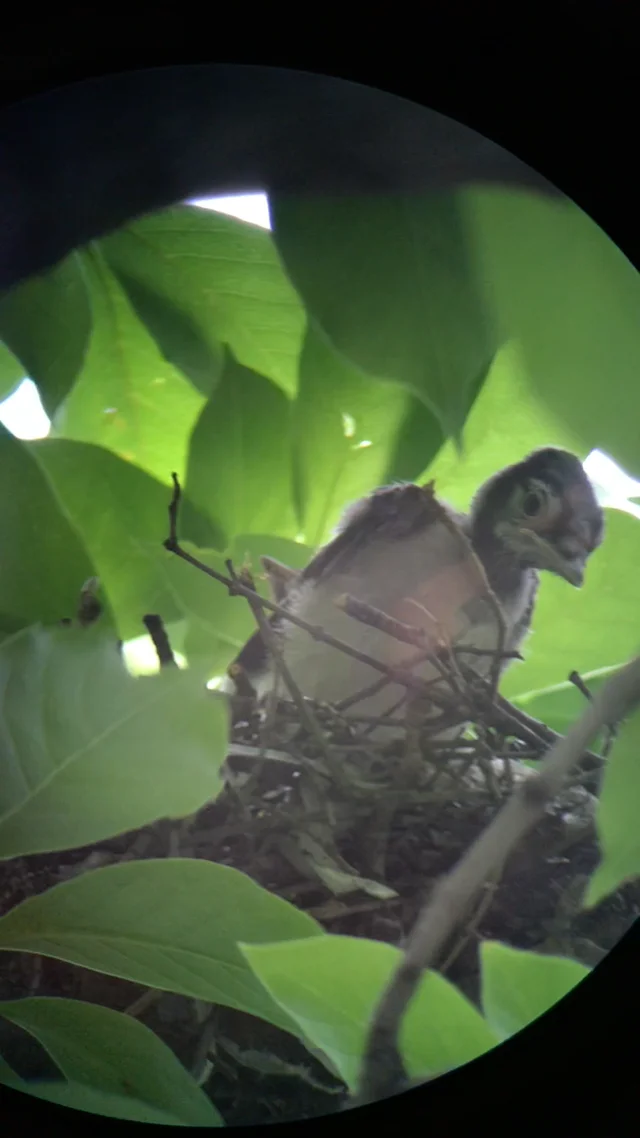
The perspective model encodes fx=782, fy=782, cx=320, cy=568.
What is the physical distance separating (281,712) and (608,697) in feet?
0.83

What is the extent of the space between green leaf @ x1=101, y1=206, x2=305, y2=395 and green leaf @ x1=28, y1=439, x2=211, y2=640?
3.9 inches

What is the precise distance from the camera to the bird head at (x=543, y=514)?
1.98 feet

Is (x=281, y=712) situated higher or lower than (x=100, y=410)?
lower

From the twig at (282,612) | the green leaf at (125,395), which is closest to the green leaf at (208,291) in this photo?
the green leaf at (125,395)

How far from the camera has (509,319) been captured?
594 mm

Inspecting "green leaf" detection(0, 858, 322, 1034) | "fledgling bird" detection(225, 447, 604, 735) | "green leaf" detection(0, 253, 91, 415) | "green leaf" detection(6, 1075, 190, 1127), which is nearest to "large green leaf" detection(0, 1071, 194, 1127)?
"green leaf" detection(6, 1075, 190, 1127)

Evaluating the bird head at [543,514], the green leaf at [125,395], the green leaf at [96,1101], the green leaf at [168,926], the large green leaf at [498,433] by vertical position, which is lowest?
the green leaf at [96,1101]

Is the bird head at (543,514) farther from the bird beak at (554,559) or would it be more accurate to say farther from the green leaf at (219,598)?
the green leaf at (219,598)

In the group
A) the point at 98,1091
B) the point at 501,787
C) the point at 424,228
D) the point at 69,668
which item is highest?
the point at 424,228

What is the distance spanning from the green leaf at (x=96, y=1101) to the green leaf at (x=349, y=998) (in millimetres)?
119

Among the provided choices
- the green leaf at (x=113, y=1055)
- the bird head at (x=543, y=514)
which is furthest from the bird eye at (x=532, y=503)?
the green leaf at (x=113, y=1055)

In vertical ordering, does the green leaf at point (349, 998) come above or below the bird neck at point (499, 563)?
below

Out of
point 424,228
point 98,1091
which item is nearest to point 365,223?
point 424,228

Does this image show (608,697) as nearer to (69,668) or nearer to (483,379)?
(483,379)
